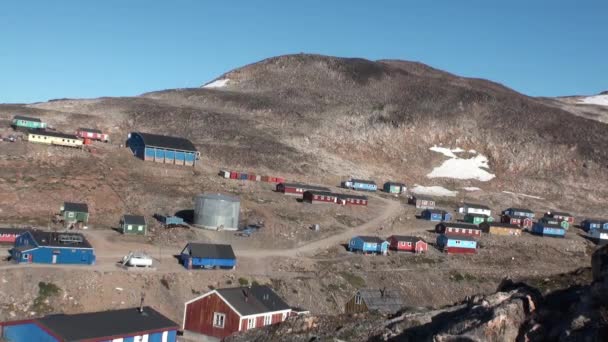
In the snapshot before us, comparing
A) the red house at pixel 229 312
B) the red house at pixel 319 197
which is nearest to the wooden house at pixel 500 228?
the red house at pixel 319 197

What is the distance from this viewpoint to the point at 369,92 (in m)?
166

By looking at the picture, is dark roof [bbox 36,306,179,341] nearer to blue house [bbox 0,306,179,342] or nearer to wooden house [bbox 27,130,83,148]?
blue house [bbox 0,306,179,342]

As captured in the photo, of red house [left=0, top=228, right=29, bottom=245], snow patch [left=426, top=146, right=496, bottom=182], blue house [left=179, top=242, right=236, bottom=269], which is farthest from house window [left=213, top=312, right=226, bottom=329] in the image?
snow patch [left=426, top=146, right=496, bottom=182]

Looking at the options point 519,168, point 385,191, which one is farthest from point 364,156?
point 519,168

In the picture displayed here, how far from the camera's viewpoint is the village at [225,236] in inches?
1535

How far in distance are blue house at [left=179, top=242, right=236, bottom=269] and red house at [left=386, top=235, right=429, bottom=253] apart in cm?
2355

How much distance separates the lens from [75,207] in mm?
64375

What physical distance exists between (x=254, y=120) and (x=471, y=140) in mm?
51059

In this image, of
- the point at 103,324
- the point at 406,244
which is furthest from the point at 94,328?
the point at 406,244

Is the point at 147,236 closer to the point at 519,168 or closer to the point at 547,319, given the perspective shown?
the point at 547,319

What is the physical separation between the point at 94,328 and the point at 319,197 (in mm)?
56861

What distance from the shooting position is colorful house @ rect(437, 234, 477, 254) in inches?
2950

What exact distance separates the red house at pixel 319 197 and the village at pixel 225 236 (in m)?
0.15

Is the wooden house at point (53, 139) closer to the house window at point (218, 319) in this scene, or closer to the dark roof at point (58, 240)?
the dark roof at point (58, 240)
